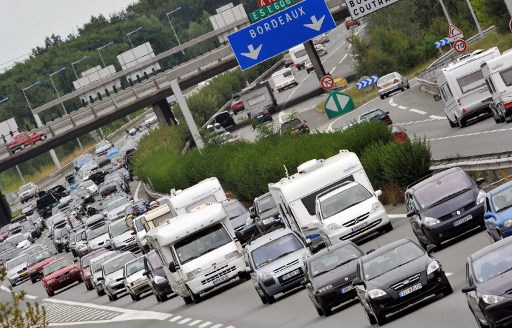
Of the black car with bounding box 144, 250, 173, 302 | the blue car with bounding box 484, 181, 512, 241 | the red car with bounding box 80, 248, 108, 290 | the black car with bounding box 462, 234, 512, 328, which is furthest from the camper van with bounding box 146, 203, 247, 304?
the black car with bounding box 462, 234, 512, 328

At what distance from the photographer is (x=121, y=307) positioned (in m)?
46.6

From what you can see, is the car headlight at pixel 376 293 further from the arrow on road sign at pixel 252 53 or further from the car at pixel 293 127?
the car at pixel 293 127

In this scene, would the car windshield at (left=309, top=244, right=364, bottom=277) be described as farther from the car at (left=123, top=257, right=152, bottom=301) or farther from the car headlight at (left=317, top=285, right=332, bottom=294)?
the car at (left=123, top=257, right=152, bottom=301)

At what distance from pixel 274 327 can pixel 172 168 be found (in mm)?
57241

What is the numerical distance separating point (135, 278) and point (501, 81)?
1361 centimetres

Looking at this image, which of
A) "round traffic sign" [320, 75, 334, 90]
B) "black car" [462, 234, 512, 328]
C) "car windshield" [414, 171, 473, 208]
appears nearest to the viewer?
"black car" [462, 234, 512, 328]

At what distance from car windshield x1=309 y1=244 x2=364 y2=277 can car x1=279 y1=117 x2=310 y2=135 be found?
36153mm

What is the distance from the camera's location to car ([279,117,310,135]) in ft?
215

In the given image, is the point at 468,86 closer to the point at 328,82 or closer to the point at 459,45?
the point at 459,45

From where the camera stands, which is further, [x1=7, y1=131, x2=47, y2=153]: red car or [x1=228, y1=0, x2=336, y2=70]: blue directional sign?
[x1=7, y1=131, x2=47, y2=153]: red car

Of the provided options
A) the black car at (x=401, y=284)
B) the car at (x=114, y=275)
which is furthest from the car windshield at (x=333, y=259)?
the car at (x=114, y=275)

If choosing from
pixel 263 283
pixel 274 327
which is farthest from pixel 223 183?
pixel 274 327

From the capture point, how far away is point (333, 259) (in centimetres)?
2673

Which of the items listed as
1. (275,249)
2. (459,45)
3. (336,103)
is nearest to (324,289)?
(275,249)
